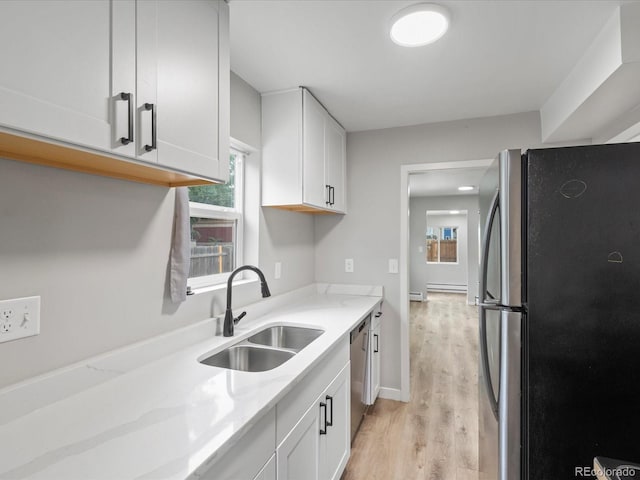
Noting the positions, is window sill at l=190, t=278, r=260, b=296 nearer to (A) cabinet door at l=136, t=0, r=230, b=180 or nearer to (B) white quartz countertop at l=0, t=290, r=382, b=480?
(B) white quartz countertop at l=0, t=290, r=382, b=480

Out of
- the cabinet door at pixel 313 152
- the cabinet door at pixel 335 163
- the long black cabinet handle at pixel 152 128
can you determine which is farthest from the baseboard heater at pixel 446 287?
the long black cabinet handle at pixel 152 128

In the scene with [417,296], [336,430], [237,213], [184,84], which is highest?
[184,84]

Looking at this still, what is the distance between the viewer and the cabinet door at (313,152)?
2.12 m

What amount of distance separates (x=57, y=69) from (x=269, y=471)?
125 centimetres

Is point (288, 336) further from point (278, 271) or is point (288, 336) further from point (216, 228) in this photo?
point (216, 228)

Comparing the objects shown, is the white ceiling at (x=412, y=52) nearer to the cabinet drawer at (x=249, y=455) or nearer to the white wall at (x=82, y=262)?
the white wall at (x=82, y=262)

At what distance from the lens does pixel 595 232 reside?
1131 millimetres

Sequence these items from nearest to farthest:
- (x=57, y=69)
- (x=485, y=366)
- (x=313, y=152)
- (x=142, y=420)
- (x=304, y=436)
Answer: (x=57, y=69), (x=142, y=420), (x=304, y=436), (x=485, y=366), (x=313, y=152)

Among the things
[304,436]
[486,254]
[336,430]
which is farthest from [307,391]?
[486,254]

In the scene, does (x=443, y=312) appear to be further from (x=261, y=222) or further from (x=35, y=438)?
(x=35, y=438)

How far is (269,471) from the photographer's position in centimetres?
106

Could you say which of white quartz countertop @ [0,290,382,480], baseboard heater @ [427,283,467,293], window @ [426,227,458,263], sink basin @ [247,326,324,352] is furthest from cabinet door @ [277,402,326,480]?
window @ [426,227,458,263]

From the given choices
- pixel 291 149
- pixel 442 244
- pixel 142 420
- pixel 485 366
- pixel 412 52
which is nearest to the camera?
pixel 142 420

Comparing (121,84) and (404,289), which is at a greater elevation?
(121,84)
